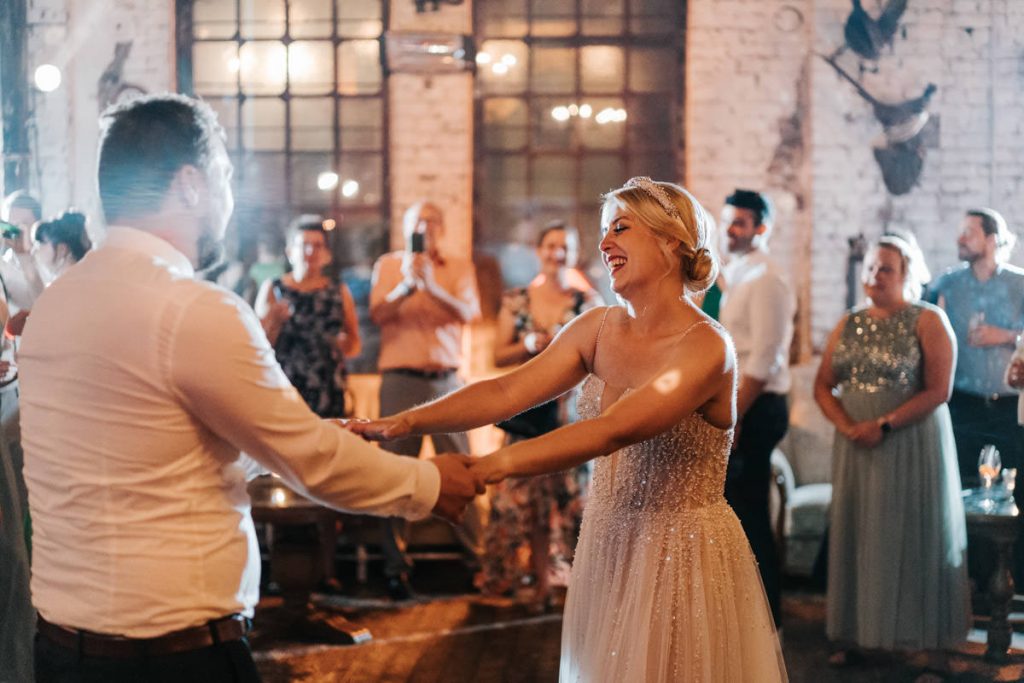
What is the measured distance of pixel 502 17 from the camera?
21.6 feet

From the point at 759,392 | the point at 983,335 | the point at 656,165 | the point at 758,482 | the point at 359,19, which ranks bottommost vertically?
the point at 758,482

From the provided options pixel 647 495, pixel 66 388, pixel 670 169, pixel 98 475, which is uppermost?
pixel 670 169

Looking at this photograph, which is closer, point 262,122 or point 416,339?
point 416,339

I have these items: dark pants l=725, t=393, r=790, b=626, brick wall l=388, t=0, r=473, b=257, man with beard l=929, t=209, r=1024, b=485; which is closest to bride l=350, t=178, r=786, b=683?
dark pants l=725, t=393, r=790, b=626

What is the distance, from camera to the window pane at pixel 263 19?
6.66 m

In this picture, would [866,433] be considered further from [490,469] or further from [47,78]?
[47,78]

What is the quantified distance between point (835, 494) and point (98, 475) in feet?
10.9

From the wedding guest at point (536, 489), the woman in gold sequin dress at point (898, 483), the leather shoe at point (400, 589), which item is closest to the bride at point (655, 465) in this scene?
the woman in gold sequin dress at point (898, 483)

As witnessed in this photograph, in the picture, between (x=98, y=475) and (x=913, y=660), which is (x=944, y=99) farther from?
(x=98, y=475)

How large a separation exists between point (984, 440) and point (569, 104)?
301 cm

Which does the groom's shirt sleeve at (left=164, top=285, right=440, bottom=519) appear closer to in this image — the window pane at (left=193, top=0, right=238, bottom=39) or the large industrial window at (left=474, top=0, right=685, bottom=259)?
the large industrial window at (left=474, top=0, right=685, bottom=259)

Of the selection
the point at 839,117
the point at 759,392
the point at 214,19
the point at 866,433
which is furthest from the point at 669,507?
the point at 214,19

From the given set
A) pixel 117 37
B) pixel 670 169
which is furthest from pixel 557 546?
pixel 117 37

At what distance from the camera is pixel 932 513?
4410mm
